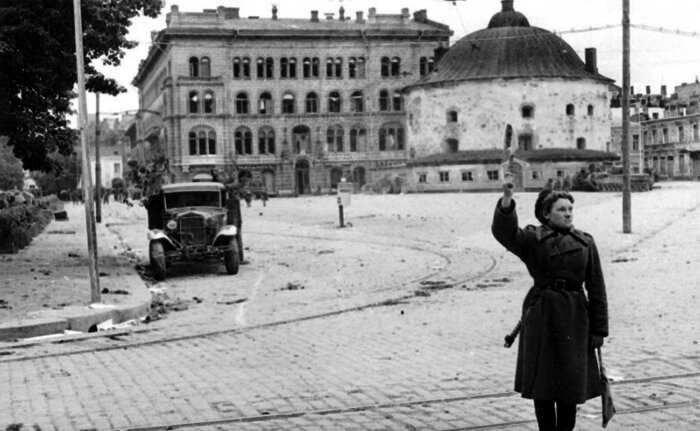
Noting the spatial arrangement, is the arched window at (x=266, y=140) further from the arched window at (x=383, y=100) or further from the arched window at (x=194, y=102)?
the arched window at (x=383, y=100)

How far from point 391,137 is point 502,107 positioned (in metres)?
15.7

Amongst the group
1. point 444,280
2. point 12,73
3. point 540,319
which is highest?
point 12,73

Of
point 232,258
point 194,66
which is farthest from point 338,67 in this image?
point 232,258

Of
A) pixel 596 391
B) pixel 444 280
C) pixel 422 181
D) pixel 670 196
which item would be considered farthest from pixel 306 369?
pixel 422 181

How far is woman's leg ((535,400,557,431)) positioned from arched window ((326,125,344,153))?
79887 mm

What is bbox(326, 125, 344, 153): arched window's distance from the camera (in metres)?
85.4

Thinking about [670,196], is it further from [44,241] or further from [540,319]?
[540,319]

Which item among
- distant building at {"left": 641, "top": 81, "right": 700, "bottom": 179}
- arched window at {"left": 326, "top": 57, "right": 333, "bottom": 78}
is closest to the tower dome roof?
arched window at {"left": 326, "top": 57, "right": 333, "bottom": 78}

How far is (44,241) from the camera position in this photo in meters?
30.2

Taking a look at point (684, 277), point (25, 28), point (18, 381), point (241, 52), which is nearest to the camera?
point (18, 381)

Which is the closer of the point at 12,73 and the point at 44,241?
the point at 12,73

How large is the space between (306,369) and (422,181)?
63532 mm

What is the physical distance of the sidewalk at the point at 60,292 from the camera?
1236cm

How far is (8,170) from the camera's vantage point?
76.1 metres
